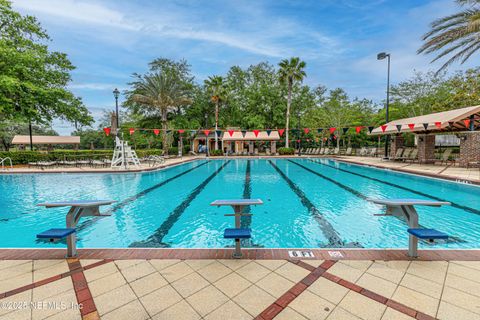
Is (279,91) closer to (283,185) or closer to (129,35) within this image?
(129,35)

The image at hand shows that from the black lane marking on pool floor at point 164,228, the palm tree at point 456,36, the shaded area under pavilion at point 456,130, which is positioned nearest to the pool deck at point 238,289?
the black lane marking on pool floor at point 164,228

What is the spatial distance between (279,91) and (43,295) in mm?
31851

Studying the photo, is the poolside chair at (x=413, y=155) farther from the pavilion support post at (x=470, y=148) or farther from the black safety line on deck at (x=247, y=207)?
the black safety line on deck at (x=247, y=207)

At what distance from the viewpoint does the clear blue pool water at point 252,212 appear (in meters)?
4.24

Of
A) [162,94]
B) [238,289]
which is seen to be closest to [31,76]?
[162,94]

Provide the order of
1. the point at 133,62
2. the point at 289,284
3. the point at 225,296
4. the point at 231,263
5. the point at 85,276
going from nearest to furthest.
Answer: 1. the point at 225,296
2. the point at 289,284
3. the point at 85,276
4. the point at 231,263
5. the point at 133,62

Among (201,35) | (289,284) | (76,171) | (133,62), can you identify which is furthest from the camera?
(133,62)

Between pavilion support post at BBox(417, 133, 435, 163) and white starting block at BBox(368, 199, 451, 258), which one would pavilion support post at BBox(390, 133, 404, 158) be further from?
white starting block at BBox(368, 199, 451, 258)

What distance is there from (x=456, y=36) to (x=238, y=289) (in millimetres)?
13754

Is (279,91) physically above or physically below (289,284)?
above

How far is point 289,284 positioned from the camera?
7.68ft

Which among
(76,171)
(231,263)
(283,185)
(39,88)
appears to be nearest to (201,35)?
(39,88)

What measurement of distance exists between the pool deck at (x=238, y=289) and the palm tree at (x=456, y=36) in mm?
11456

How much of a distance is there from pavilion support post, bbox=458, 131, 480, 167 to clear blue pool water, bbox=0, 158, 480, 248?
19.2 ft
